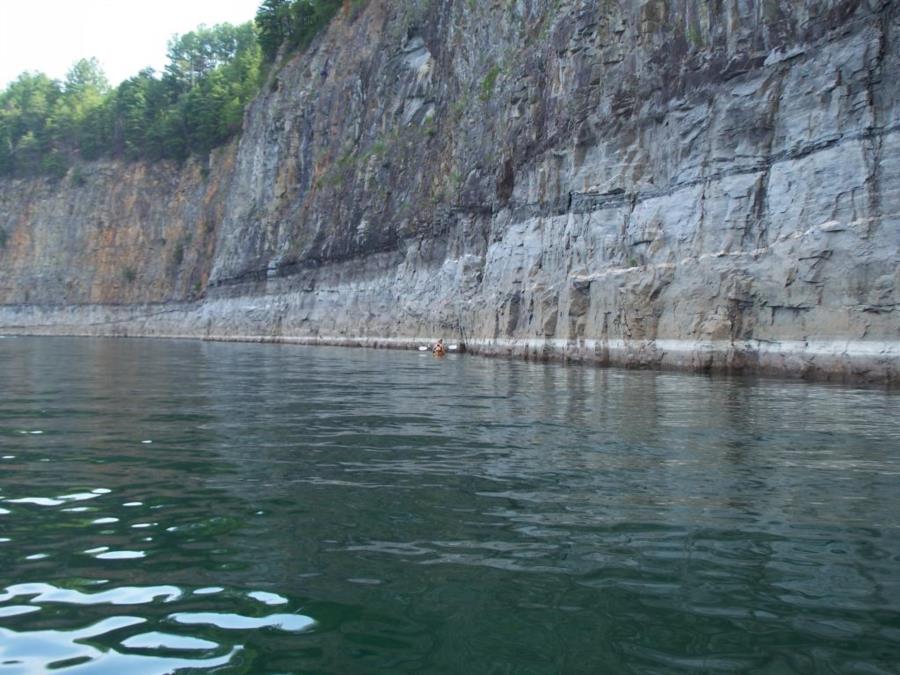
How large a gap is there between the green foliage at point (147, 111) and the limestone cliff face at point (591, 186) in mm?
18736

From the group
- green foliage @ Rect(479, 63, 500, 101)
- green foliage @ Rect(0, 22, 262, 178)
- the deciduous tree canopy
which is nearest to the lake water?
green foliage @ Rect(479, 63, 500, 101)

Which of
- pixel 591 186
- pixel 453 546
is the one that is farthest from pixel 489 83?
pixel 453 546

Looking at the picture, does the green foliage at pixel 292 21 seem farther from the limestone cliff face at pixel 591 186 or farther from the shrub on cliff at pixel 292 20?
the limestone cliff face at pixel 591 186

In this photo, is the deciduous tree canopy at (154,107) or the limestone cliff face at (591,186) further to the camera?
the deciduous tree canopy at (154,107)

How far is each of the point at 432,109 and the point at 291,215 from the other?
17.6 m

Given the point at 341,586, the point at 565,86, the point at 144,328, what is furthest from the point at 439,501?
the point at 144,328

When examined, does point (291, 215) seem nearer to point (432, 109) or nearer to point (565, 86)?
point (432, 109)

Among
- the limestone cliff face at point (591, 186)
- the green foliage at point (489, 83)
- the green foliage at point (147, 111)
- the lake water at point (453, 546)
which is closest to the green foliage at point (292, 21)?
the limestone cliff face at point (591, 186)

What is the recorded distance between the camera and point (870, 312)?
55.0 ft

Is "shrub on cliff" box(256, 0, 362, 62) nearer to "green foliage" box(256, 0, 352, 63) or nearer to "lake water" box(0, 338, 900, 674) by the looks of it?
"green foliage" box(256, 0, 352, 63)

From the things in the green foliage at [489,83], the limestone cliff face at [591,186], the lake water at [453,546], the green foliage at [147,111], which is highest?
the green foliage at [147,111]

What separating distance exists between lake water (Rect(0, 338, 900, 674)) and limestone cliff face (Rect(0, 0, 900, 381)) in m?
8.89

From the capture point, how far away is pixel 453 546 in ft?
16.4

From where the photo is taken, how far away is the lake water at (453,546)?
3.60 m
